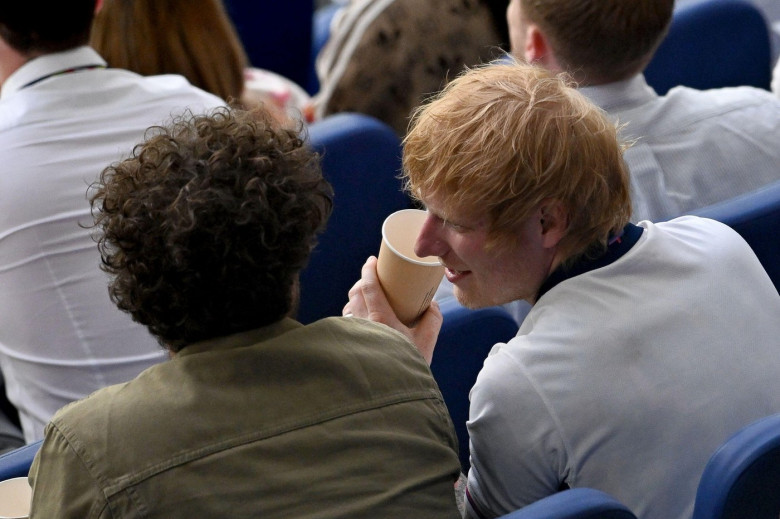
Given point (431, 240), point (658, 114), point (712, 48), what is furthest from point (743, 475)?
point (712, 48)

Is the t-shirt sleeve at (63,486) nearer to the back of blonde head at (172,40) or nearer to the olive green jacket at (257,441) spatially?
the olive green jacket at (257,441)

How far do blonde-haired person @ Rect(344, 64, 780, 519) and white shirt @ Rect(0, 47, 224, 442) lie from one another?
0.77 m

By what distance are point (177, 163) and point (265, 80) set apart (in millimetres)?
2337

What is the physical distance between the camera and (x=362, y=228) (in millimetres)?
2377

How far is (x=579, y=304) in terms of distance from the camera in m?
1.30

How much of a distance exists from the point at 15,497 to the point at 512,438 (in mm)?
657

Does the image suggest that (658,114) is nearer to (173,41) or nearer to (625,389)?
(625,389)

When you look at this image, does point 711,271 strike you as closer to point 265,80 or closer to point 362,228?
point 362,228

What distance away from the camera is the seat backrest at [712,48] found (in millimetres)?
2893

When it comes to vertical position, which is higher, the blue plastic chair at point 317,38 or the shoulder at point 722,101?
the shoulder at point 722,101

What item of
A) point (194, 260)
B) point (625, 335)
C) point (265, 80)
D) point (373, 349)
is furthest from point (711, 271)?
point (265, 80)

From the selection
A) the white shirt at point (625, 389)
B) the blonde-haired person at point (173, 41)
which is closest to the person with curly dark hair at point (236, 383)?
the white shirt at point (625, 389)

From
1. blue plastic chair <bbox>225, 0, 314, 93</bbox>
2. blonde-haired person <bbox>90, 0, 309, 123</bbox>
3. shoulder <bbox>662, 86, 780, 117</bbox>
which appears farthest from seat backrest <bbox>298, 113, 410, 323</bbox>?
blue plastic chair <bbox>225, 0, 314, 93</bbox>

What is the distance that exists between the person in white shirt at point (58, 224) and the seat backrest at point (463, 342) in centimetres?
63
